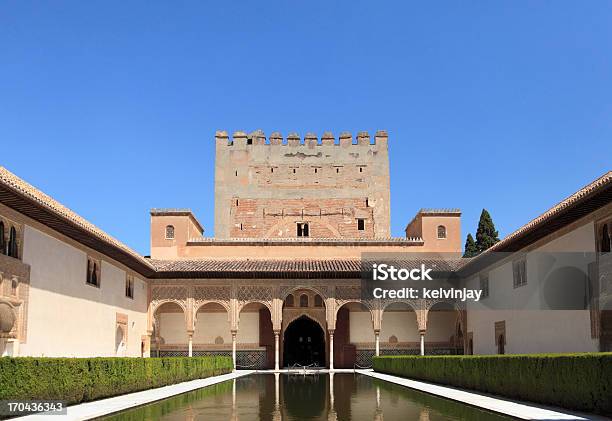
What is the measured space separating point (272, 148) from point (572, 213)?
83.9 ft

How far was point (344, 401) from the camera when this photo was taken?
12250 mm

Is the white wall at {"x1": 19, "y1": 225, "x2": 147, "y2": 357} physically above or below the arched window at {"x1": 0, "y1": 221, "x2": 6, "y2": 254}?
below

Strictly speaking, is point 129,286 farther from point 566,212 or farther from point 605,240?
point 605,240

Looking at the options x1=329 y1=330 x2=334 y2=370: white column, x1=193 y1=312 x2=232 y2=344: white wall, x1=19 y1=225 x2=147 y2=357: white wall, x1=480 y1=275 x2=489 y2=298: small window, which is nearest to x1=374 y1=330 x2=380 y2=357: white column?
x1=329 y1=330 x2=334 y2=370: white column

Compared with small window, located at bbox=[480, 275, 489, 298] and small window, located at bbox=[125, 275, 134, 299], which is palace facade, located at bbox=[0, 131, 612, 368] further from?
small window, located at bbox=[480, 275, 489, 298]

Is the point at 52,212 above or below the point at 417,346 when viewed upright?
above

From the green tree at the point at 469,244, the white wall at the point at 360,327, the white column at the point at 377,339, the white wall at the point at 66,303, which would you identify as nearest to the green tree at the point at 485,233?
the green tree at the point at 469,244

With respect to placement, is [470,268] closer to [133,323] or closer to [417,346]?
[417,346]

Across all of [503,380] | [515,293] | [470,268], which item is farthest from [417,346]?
[503,380]

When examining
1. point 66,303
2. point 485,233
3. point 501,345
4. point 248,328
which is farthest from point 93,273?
point 485,233

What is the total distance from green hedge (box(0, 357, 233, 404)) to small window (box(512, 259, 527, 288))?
9876mm

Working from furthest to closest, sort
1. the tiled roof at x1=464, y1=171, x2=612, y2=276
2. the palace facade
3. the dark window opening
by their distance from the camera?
the dark window opening, the palace facade, the tiled roof at x1=464, y1=171, x2=612, y2=276

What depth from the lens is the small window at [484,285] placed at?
2425cm

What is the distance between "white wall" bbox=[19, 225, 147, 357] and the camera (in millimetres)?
15570
